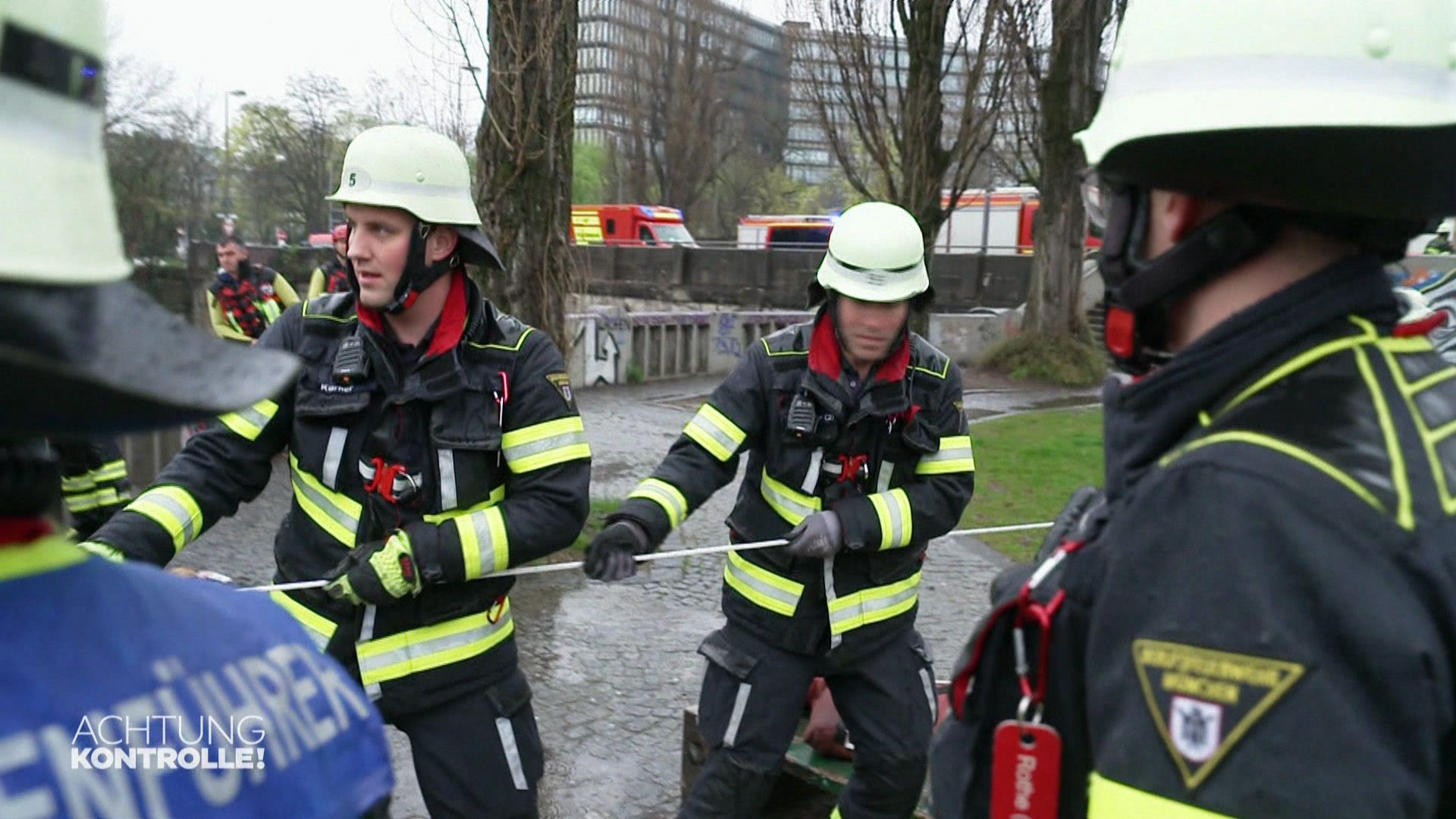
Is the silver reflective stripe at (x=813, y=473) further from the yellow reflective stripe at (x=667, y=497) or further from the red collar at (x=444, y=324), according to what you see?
the red collar at (x=444, y=324)

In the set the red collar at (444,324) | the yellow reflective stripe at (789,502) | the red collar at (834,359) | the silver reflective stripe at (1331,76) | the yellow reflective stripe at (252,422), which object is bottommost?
the yellow reflective stripe at (789,502)

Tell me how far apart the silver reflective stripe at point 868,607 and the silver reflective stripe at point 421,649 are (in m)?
1.11

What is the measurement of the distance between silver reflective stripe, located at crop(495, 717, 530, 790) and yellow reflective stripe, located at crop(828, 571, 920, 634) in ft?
3.40

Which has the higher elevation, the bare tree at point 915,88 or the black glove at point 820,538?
the bare tree at point 915,88

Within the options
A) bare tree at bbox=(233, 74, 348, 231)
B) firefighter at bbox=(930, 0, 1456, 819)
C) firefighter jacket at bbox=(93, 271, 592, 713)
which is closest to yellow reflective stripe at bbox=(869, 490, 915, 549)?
firefighter jacket at bbox=(93, 271, 592, 713)

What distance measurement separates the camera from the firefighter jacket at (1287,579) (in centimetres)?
116

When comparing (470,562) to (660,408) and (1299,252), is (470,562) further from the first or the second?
(660,408)

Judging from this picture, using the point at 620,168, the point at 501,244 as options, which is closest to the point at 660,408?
the point at 501,244

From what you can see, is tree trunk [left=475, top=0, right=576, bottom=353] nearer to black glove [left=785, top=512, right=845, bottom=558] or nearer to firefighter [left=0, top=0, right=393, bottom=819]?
black glove [left=785, top=512, right=845, bottom=558]

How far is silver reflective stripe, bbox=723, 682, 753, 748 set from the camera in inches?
143

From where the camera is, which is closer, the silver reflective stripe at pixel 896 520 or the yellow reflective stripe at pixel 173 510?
the yellow reflective stripe at pixel 173 510

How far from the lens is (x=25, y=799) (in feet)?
3.33

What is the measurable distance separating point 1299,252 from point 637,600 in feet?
18.9

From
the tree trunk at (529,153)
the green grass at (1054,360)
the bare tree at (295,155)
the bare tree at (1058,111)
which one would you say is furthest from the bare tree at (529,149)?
A: the bare tree at (295,155)
